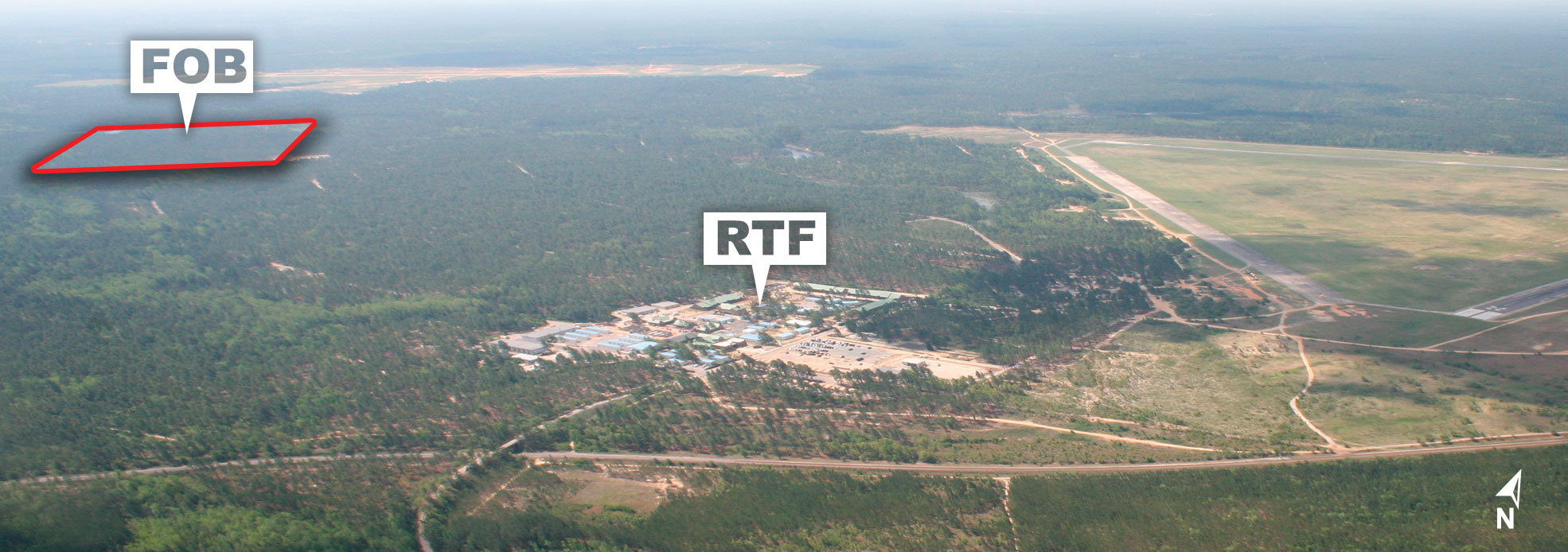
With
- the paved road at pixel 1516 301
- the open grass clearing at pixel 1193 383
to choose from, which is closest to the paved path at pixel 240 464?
the open grass clearing at pixel 1193 383

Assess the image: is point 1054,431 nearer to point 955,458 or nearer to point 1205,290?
point 955,458

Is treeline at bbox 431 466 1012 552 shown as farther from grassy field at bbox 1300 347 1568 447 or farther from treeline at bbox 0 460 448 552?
grassy field at bbox 1300 347 1568 447

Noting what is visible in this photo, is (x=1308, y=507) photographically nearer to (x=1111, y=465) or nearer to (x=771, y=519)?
(x=1111, y=465)

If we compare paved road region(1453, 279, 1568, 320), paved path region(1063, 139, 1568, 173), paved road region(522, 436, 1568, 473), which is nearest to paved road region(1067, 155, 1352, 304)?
paved road region(1453, 279, 1568, 320)

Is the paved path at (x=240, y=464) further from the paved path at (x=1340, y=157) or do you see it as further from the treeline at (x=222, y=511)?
the paved path at (x=1340, y=157)

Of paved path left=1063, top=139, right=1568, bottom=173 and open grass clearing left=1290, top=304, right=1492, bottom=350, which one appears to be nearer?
open grass clearing left=1290, top=304, right=1492, bottom=350

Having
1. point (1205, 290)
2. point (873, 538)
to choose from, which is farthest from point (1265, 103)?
point (873, 538)
